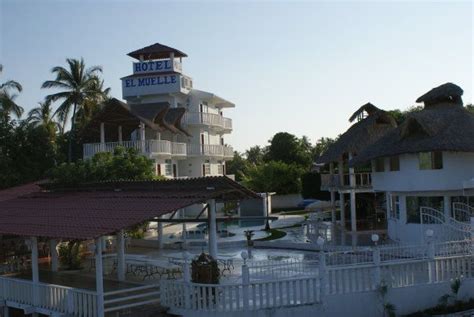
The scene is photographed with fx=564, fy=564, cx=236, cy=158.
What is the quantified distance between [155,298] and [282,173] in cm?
3907

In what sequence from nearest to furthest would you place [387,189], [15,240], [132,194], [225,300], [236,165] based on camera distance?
[225,300] < [132,194] < [15,240] < [387,189] < [236,165]

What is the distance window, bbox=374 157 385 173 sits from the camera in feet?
90.1

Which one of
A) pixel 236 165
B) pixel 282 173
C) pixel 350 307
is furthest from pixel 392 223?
pixel 236 165

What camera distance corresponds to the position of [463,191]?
2370cm

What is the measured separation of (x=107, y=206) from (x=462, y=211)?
1582cm

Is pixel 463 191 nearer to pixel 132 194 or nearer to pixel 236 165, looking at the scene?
pixel 132 194

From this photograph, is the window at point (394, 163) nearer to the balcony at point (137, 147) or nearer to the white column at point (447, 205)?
the white column at point (447, 205)

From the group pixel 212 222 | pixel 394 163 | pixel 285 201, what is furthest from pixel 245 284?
pixel 285 201

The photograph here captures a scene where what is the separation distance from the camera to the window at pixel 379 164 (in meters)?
27.5

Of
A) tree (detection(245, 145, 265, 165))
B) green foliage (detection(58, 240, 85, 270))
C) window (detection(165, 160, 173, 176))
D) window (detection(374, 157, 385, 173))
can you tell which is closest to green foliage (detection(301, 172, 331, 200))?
window (detection(165, 160, 173, 176))

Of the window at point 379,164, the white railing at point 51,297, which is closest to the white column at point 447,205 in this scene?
the window at point 379,164

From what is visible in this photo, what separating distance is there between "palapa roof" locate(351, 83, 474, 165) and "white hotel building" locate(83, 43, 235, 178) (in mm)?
15805

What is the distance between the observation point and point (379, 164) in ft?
92.1

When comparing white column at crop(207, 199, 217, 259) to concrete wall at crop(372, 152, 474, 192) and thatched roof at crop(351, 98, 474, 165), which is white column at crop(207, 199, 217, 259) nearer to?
thatched roof at crop(351, 98, 474, 165)
